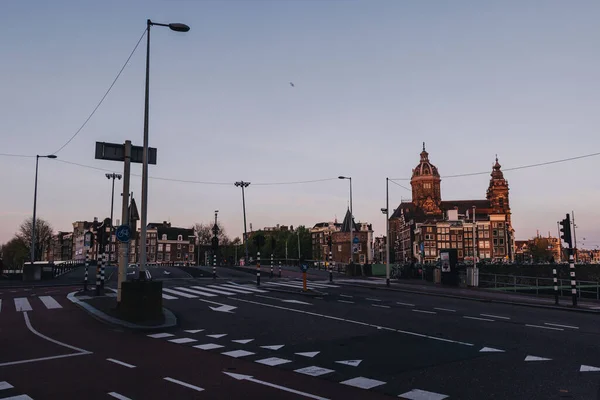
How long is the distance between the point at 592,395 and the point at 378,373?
10.5 feet

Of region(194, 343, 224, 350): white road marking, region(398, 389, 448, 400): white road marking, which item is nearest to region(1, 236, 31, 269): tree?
region(194, 343, 224, 350): white road marking

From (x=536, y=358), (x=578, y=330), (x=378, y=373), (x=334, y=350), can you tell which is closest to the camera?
(x=378, y=373)

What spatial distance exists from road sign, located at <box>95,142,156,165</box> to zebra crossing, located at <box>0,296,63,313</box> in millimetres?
6306

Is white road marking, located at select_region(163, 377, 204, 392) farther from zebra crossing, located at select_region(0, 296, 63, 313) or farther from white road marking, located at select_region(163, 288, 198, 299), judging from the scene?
white road marking, located at select_region(163, 288, 198, 299)

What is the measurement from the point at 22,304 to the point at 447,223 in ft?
387

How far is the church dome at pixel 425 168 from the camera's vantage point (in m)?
167

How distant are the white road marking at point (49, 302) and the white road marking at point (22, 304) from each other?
61 centimetres

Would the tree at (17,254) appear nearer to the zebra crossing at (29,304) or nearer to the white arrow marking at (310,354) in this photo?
the zebra crossing at (29,304)

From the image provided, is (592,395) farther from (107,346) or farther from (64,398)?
(107,346)

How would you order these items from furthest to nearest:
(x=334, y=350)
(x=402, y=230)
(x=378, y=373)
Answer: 1. (x=402, y=230)
2. (x=334, y=350)
3. (x=378, y=373)

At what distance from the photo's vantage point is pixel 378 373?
8.47 m

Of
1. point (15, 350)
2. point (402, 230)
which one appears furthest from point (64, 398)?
point (402, 230)

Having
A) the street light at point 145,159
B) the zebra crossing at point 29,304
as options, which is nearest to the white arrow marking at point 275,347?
the street light at point 145,159

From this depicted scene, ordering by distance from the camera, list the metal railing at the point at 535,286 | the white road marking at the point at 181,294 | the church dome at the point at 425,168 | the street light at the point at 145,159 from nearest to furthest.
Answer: the street light at the point at 145,159 < the white road marking at the point at 181,294 < the metal railing at the point at 535,286 < the church dome at the point at 425,168
